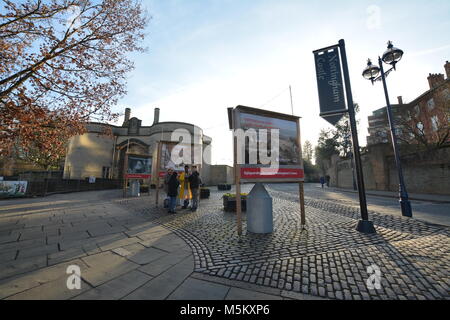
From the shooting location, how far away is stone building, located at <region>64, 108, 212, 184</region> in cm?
2536

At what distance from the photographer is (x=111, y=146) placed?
2773cm

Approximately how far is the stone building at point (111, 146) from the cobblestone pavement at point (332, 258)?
2138 centimetres

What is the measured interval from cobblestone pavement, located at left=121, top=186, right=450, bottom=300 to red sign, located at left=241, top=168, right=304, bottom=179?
149 cm

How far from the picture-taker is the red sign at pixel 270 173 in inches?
175

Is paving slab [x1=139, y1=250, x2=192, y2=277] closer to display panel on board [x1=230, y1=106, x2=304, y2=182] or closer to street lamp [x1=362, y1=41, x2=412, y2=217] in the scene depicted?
display panel on board [x1=230, y1=106, x2=304, y2=182]

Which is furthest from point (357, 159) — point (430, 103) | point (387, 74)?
point (430, 103)

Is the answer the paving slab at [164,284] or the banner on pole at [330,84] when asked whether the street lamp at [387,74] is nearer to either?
the banner on pole at [330,84]

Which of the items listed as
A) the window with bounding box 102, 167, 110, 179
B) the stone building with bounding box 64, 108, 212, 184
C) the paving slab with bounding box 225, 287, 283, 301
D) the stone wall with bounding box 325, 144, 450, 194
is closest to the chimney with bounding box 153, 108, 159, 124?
the stone building with bounding box 64, 108, 212, 184

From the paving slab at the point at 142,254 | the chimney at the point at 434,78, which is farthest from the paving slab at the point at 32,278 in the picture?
the chimney at the point at 434,78

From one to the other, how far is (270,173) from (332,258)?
2.24m

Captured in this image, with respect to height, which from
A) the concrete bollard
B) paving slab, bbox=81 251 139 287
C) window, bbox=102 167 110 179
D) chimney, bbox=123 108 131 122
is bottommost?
paving slab, bbox=81 251 139 287

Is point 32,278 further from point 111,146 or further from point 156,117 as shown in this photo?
point 156,117

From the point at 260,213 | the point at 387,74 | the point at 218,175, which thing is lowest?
the point at 260,213
